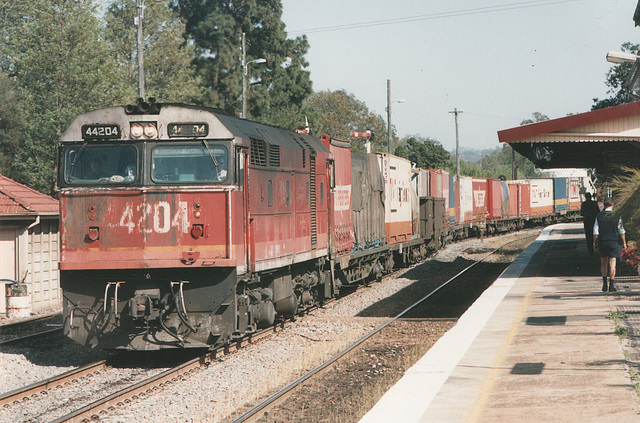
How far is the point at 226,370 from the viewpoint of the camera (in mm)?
11125

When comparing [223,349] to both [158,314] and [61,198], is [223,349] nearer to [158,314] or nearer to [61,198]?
[158,314]

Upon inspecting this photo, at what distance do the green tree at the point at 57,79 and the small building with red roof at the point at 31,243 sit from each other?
1373 centimetres

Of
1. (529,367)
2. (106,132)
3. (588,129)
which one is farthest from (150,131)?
(588,129)

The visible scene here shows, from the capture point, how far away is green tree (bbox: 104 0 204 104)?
178 ft

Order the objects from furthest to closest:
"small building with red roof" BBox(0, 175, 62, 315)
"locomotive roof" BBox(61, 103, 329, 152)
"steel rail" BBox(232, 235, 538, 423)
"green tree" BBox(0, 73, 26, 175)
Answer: "green tree" BBox(0, 73, 26, 175)
"small building with red roof" BBox(0, 175, 62, 315)
"locomotive roof" BBox(61, 103, 329, 152)
"steel rail" BBox(232, 235, 538, 423)

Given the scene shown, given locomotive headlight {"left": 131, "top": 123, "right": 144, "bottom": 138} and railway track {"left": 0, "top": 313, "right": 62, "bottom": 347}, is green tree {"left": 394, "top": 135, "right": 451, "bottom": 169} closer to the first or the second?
railway track {"left": 0, "top": 313, "right": 62, "bottom": 347}

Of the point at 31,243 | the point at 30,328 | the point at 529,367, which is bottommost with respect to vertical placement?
the point at 30,328

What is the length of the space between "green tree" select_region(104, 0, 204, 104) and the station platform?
41.9 m

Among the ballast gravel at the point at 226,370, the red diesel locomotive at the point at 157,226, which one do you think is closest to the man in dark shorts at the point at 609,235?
the ballast gravel at the point at 226,370

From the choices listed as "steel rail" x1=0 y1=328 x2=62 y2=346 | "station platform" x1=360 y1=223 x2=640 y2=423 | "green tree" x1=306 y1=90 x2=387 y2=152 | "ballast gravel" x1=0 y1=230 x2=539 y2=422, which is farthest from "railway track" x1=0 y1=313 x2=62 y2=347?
"green tree" x1=306 y1=90 x2=387 y2=152

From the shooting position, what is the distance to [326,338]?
552 inches

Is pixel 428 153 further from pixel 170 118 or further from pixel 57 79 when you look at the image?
pixel 170 118

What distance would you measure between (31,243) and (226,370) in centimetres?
1081

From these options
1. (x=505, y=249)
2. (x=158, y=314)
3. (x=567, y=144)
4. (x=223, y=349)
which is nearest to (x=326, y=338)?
(x=223, y=349)
